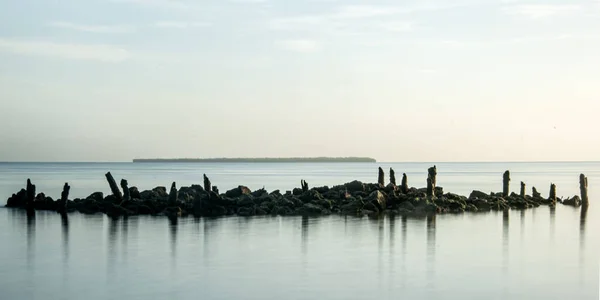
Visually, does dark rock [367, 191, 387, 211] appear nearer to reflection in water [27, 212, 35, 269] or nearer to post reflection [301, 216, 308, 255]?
post reflection [301, 216, 308, 255]

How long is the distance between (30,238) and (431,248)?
60.4 feet

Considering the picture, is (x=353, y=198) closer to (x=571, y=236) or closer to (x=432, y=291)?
(x=571, y=236)

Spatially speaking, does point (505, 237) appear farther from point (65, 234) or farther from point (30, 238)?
point (30, 238)

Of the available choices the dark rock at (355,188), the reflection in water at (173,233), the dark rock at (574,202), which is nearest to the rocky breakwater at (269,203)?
the dark rock at (355,188)

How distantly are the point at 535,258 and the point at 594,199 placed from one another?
1809 inches

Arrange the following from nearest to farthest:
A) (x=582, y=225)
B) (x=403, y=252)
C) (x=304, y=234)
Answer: (x=403, y=252) < (x=304, y=234) < (x=582, y=225)

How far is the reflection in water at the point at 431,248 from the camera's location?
88.0 feet

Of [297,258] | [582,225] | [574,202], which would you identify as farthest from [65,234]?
[574,202]

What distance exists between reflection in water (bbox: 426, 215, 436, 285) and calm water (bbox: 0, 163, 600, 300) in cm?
6

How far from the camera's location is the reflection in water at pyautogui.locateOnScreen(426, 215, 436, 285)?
26.8m

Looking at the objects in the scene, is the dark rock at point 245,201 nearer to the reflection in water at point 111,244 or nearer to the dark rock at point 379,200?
the dark rock at point 379,200

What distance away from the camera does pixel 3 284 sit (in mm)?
24406

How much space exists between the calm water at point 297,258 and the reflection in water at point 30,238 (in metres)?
0.11

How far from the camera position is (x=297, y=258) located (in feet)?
99.6
